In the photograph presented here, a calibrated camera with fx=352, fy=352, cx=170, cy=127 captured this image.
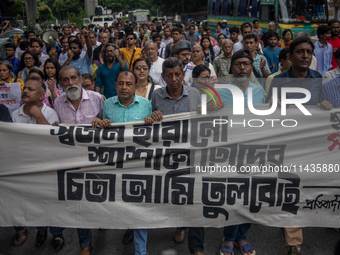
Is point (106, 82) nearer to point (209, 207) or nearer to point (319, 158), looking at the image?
point (209, 207)

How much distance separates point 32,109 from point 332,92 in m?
3.05

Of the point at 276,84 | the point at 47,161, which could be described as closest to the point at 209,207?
the point at 276,84

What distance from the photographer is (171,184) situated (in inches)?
133

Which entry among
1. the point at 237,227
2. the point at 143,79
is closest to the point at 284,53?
the point at 143,79

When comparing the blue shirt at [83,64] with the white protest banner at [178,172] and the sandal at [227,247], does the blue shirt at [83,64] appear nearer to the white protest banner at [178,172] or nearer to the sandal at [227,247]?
the white protest banner at [178,172]

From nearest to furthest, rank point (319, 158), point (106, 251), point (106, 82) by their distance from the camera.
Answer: point (319, 158), point (106, 251), point (106, 82)

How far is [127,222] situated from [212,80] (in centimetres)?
185

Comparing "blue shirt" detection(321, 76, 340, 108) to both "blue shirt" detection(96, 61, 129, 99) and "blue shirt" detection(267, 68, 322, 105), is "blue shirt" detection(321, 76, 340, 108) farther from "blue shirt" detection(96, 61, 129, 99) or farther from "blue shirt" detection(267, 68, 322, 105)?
"blue shirt" detection(96, 61, 129, 99)

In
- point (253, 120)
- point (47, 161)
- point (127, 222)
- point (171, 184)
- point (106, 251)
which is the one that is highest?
point (253, 120)

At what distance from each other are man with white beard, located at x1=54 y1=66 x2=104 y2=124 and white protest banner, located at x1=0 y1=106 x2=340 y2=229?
308 millimetres

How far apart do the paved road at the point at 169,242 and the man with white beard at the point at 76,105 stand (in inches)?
50.6

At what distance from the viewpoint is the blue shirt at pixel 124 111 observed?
360cm

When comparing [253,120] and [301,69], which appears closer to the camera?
[253,120]

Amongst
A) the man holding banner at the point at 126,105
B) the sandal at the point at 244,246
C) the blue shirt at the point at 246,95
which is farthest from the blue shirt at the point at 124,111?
the sandal at the point at 244,246
